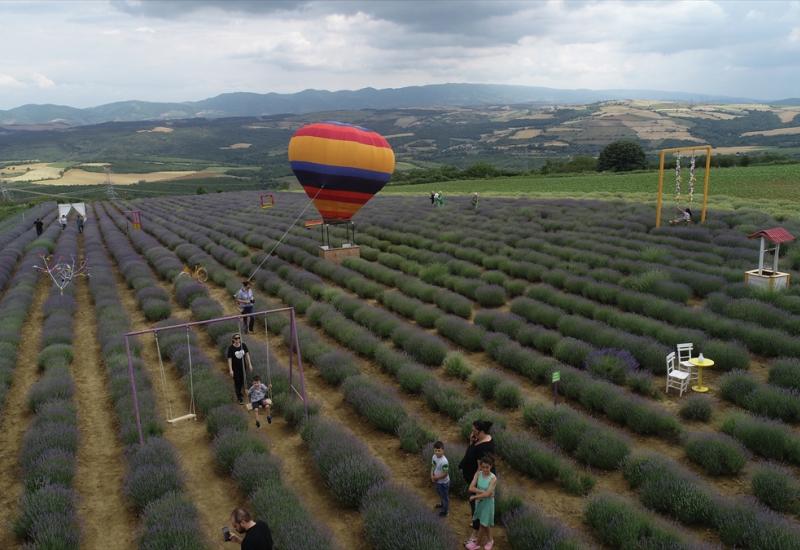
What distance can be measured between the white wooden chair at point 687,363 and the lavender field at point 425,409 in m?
0.26

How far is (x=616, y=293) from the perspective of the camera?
12.3m

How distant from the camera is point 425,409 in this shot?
8.44 m

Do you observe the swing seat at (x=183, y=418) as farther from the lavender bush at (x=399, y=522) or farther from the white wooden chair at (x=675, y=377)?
the white wooden chair at (x=675, y=377)

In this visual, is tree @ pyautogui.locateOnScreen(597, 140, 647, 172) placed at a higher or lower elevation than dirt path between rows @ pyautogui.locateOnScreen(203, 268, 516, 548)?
higher

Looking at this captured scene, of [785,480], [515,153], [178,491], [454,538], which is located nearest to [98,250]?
[178,491]

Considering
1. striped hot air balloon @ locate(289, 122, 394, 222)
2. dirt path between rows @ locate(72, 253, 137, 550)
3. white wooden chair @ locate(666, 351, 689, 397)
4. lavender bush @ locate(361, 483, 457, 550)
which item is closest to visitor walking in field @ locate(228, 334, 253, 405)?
dirt path between rows @ locate(72, 253, 137, 550)

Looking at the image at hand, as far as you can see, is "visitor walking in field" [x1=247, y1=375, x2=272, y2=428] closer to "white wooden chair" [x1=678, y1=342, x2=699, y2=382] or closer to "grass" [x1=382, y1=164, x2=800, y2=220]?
"white wooden chair" [x1=678, y1=342, x2=699, y2=382]

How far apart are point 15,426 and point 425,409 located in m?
6.30

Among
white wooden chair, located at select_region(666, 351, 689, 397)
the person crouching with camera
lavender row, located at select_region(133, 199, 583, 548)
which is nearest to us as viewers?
the person crouching with camera

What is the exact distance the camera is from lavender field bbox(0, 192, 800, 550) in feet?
18.0

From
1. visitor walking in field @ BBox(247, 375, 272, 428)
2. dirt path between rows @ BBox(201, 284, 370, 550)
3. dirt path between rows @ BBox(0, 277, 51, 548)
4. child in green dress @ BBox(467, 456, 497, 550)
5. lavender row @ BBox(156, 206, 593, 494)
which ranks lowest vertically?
dirt path between rows @ BBox(0, 277, 51, 548)

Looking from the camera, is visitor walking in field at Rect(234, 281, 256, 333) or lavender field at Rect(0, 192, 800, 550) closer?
lavender field at Rect(0, 192, 800, 550)

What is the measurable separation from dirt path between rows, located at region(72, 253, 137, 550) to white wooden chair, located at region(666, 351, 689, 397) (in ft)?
24.8

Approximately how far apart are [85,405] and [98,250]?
17185 mm
